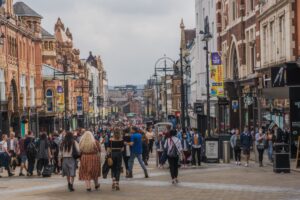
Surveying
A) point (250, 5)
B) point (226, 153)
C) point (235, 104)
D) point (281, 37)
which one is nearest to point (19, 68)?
point (235, 104)

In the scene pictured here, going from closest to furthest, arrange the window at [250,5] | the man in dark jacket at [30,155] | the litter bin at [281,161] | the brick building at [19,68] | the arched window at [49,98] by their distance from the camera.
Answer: the litter bin at [281,161]
the man in dark jacket at [30,155]
the window at [250,5]
the brick building at [19,68]
the arched window at [49,98]

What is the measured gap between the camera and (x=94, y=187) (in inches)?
840

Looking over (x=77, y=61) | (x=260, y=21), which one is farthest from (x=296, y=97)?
(x=77, y=61)

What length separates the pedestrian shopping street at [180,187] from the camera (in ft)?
61.2

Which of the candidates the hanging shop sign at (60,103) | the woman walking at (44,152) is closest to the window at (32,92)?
the hanging shop sign at (60,103)

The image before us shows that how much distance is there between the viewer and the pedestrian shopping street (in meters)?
18.6

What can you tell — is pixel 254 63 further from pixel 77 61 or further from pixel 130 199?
pixel 77 61

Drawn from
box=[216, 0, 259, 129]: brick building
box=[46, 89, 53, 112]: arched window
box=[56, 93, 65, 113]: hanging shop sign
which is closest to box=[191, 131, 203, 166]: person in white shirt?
box=[216, 0, 259, 129]: brick building

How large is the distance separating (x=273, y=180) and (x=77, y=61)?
106 meters

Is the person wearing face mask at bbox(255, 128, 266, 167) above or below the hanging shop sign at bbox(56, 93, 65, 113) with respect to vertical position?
below

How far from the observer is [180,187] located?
20844mm

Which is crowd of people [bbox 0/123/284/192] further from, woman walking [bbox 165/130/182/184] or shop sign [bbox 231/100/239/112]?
shop sign [bbox 231/100/239/112]

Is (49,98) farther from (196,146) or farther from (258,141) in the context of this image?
(258,141)

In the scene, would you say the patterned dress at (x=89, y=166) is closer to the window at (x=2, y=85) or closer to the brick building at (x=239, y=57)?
the brick building at (x=239, y=57)
